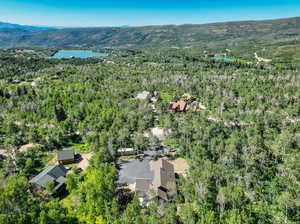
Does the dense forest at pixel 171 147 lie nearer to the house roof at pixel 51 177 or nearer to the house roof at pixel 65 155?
the house roof at pixel 51 177

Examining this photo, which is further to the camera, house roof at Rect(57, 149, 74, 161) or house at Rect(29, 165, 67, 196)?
house roof at Rect(57, 149, 74, 161)

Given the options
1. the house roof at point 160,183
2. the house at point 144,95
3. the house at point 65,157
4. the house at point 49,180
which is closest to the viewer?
the house roof at point 160,183

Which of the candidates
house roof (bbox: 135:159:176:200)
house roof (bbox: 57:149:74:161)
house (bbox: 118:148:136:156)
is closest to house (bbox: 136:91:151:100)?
house (bbox: 118:148:136:156)

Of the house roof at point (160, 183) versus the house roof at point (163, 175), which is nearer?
the house roof at point (160, 183)

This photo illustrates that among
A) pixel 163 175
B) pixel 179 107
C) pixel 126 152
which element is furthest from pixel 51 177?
pixel 179 107

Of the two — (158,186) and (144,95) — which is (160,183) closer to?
(158,186)

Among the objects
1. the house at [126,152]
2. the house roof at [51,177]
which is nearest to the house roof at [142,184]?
the house at [126,152]

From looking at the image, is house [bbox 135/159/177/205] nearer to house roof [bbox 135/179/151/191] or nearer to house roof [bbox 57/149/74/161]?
house roof [bbox 135/179/151/191]
